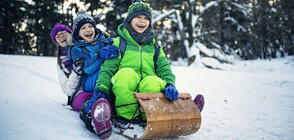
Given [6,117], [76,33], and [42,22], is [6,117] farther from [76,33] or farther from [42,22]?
[42,22]

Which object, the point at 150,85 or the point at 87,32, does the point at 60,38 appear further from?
the point at 150,85

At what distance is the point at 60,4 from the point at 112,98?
18600 mm

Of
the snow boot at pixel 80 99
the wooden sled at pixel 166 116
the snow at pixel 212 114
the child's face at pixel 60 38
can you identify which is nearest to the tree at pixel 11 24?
the snow at pixel 212 114

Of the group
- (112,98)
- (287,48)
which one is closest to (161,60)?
(112,98)

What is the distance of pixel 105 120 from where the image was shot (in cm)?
144

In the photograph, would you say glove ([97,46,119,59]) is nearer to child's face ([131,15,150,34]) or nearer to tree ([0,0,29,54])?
child's face ([131,15,150,34])

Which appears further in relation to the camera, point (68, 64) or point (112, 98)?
point (68, 64)

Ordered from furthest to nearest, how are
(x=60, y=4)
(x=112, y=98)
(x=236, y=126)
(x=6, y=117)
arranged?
(x=60, y=4)
(x=236, y=126)
(x=112, y=98)
(x=6, y=117)

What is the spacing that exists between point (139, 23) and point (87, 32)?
0.81 metres

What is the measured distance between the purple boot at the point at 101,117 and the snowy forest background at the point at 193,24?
8316mm

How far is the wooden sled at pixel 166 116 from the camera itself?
1482 millimetres

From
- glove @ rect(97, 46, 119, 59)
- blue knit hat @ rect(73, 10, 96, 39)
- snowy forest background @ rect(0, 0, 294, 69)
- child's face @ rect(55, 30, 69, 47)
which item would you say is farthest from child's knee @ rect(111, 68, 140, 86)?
snowy forest background @ rect(0, 0, 294, 69)

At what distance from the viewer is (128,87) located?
1.75 meters

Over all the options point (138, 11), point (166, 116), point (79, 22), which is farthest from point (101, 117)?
point (79, 22)
